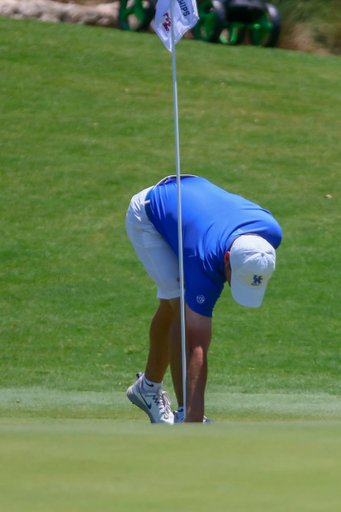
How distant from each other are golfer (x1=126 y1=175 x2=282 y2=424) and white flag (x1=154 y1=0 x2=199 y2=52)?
100cm

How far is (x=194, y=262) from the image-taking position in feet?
12.1

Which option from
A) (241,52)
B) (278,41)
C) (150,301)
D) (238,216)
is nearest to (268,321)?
(150,301)

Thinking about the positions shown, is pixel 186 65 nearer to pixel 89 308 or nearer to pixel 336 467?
pixel 89 308

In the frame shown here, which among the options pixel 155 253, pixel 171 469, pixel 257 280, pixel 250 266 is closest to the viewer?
pixel 171 469

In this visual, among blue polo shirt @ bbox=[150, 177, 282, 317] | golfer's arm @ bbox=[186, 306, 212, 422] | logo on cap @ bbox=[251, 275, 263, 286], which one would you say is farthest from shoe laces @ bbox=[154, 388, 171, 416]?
logo on cap @ bbox=[251, 275, 263, 286]

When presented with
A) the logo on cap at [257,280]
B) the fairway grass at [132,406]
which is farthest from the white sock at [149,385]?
the logo on cap at [257,280]

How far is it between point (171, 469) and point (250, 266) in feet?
5.92

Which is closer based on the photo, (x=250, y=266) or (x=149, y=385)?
(x=250, y=266)

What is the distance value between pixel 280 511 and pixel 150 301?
5.94 metres

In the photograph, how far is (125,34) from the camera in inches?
584

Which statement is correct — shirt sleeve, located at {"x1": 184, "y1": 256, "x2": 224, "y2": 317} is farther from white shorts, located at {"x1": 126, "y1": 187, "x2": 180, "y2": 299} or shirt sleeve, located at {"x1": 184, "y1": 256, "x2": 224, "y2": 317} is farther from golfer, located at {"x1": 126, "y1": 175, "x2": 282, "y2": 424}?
white shorts, located at {"x1": 126, "y1": 187, "x2": 180, "y2": 299}

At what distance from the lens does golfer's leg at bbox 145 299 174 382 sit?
428cm

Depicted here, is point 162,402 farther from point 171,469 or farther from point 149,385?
point 171,469

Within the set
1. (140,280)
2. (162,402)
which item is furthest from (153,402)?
(140,280)
